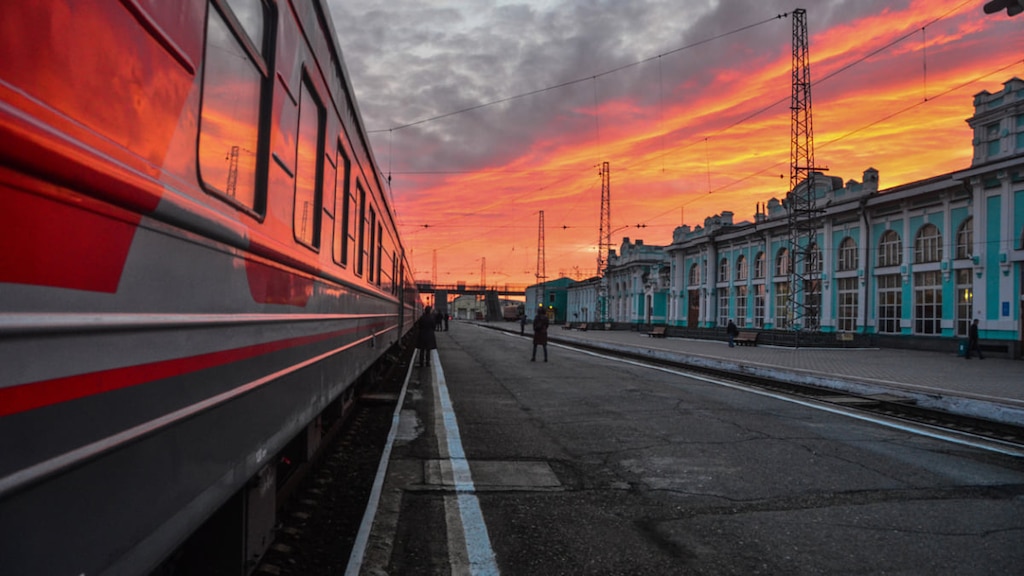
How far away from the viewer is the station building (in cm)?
2542

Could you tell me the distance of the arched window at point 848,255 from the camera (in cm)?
3494

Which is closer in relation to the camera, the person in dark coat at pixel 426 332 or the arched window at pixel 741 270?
the person in dark coat at pixel 426 332

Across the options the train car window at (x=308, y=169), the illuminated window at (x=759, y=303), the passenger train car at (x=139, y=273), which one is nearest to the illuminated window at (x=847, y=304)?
the illuminated window at (x=759, y=303)

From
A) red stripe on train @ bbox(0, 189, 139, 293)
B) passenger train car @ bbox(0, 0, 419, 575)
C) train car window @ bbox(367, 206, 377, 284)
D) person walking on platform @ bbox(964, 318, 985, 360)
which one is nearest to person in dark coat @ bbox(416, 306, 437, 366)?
train car window @ bbox(367, 206, 377, 284)

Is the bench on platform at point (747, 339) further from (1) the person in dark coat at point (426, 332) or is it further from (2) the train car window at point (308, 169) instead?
(2) the train car window at point (308, 169)

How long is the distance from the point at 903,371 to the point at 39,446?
19.1 meters

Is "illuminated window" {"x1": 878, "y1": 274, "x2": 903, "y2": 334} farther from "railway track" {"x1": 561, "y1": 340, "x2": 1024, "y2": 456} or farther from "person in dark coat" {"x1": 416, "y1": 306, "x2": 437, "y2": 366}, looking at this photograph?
"person in dark coat" {"x1": 416, "y1": 306, "x2": 437, "y2": 366}

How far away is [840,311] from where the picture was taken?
35750 mm

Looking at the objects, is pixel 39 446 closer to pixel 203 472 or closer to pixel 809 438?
pixel 203 472

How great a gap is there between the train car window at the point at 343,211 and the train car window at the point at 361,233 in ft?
2.02

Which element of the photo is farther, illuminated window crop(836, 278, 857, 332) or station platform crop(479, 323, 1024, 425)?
illuminated window crop(836, 278, 857, 332)

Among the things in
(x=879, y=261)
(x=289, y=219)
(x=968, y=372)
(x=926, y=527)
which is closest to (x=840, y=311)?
(x=879, y=261)

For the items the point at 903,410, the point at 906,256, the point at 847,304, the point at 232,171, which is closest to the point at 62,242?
the point at 232,171

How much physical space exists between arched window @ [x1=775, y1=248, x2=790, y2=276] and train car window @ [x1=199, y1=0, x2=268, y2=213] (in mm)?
41694
